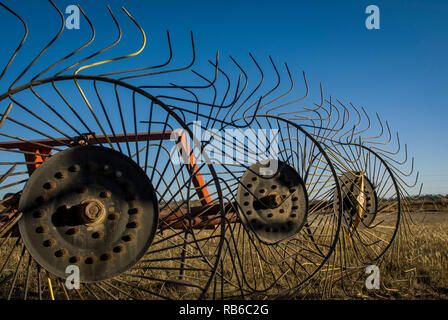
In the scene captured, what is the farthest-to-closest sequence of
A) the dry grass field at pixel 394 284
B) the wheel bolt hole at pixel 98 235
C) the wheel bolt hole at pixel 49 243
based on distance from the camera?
1. the dry grass field at pixel 394 284
2. the wheel bolt hole at pixel 98 235
3. the wheel bolt hole at pixel 49 243

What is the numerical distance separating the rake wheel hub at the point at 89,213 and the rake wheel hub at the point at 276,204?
6.48 feet

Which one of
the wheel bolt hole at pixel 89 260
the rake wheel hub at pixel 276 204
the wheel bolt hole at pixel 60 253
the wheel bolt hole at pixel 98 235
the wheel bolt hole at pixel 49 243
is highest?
the rake wheel hub at pixel 276 204

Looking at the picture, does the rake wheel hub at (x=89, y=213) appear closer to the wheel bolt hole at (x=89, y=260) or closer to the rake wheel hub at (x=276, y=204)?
the wheel bolt hole at (x=89, y=260)

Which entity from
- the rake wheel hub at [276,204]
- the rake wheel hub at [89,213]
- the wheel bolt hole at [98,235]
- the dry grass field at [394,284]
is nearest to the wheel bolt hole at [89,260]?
the rake wheel hub at [89,213]

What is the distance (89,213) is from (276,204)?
2374 millimetres

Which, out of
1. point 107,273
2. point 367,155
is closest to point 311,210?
point 367,155

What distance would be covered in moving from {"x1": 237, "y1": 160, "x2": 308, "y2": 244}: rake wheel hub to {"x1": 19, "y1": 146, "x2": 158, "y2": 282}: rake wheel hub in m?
1.97

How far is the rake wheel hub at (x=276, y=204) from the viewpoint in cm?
377

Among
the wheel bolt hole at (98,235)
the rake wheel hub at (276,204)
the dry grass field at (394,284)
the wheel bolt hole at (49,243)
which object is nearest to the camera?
the wheel bolt hole at (49,243)

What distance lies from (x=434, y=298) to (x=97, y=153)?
3613 millimetres

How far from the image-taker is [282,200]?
3.79 metres

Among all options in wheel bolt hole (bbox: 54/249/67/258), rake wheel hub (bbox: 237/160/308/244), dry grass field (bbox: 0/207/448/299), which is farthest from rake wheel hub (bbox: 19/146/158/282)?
rake wheel hub (bbox: 237/160/308/244)

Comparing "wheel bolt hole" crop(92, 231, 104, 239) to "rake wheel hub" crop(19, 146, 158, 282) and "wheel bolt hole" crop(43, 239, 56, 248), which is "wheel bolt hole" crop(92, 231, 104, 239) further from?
"wheel bolt hole" crop(43, 239, 56, 248)

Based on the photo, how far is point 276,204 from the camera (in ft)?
12.3
